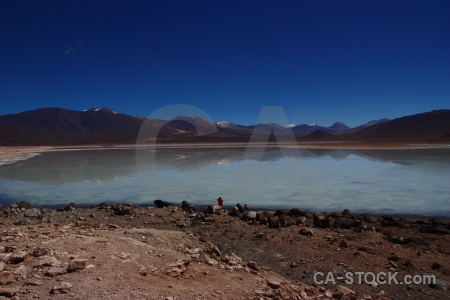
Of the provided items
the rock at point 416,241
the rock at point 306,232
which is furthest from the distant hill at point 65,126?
the rock at point 416,241

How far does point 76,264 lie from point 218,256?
2001mm

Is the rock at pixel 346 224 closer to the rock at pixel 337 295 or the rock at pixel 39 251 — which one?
the rock at pixel 337 295

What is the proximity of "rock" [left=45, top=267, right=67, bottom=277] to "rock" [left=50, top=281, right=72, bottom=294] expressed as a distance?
0.22 m

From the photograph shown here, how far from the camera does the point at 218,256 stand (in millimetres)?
4988

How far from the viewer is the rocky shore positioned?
11.7ft

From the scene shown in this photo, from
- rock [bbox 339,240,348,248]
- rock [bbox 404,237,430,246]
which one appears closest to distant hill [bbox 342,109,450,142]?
rock [bbox 404,237,430,246]

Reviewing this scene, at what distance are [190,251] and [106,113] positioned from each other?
142m

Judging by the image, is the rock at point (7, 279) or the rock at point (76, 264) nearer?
the rock at point (7, 279)

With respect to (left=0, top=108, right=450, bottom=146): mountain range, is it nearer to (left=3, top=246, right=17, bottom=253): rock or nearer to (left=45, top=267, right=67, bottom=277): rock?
(left=3, top=246, right=17, bottom=253): rock

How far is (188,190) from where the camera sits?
12.7m

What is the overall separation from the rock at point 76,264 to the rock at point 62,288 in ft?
0.88

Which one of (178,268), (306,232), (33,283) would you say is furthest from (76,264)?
(306,232)

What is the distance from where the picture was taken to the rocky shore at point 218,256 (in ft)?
11.7

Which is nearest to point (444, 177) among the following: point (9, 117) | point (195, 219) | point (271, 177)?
point (271, 177)
